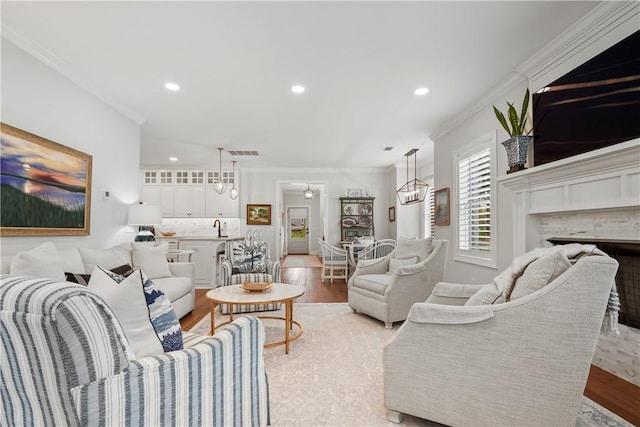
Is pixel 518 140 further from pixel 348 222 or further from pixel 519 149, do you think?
pixel 348 222

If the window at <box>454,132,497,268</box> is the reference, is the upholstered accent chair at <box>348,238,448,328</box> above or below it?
below

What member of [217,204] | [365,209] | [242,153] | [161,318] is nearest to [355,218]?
[365,209]

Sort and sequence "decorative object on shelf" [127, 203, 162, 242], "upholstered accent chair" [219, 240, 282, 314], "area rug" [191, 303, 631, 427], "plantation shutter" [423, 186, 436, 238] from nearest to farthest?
1. "area rug" [191, 303, 631, 427]
2. "upholstered accent chair" [219, 240, 282, 314]
3. "decorative object on shelf" [127, 203, 162, 242]
4. "plantation shutter" [423, 186, 436, 238]

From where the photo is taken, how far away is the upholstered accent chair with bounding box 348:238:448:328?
10.2 ft

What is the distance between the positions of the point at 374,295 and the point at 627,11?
2.94 meters

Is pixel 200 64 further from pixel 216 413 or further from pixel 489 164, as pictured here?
pixel 489 164

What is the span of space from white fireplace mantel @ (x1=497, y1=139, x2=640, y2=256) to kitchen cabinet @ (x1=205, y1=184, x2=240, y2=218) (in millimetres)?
5756

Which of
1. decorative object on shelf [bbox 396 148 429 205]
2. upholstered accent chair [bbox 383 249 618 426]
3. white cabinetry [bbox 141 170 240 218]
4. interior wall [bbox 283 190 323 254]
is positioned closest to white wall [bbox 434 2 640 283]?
decorative object on shelf [bbox 396 148 429 205]

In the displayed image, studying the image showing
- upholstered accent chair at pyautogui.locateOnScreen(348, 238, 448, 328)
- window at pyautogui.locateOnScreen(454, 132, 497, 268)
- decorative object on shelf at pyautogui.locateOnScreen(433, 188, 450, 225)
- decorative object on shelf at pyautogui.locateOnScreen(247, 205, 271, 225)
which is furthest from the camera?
decorative object on shelf at pyautogui.locateOnScreen(247, 205, 271, 225)

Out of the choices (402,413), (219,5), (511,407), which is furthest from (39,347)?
(219,5)

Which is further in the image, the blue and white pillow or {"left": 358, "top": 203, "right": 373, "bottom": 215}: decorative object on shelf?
{"left": 358, "top": 203, "right": 373, "bottom": 215}: decorative object on shelf

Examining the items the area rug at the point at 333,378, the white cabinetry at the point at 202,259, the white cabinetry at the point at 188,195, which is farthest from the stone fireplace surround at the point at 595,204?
the white cabinetry at the point at 188,195

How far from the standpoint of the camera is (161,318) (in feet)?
4.01

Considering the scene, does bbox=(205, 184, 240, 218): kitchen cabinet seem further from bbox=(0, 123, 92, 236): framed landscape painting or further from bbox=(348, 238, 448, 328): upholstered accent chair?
bbox=(348, 238, 448, 328): upholstered accent chair
